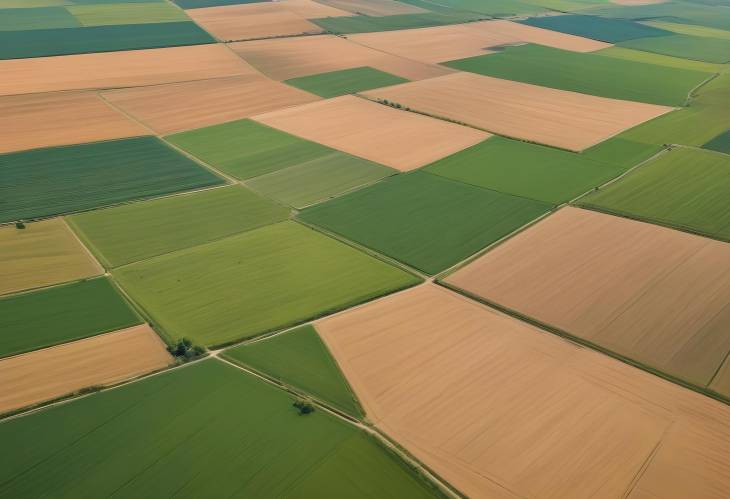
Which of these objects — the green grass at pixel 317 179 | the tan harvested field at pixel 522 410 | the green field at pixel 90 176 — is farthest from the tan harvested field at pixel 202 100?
the tan harvested field at pixel 522 410

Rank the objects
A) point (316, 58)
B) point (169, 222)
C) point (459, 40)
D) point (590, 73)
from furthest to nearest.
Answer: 1. point (459, 40)
2. point (316, 58)
3. point (590, 73)
4. point (169, 222)

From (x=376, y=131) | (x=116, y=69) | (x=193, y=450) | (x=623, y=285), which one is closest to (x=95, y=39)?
(x=116, y=69)

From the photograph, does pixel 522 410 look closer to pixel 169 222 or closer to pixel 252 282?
pixel 252 282

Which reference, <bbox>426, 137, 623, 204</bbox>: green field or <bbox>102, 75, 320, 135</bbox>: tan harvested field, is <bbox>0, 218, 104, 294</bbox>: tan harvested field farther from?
<bbox>426, 137, 623, 204</bbox>: green field

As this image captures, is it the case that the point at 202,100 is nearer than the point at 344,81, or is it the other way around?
the point at 202,100

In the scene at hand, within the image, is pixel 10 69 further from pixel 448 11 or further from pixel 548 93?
pixel 448 11

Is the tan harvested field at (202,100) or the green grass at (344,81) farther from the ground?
the green grass at (344,81)

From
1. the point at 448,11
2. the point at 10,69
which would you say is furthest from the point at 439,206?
Result: the point at 448,11

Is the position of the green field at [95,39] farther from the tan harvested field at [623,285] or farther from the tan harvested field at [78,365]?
the tan harvested field at [623,285]
